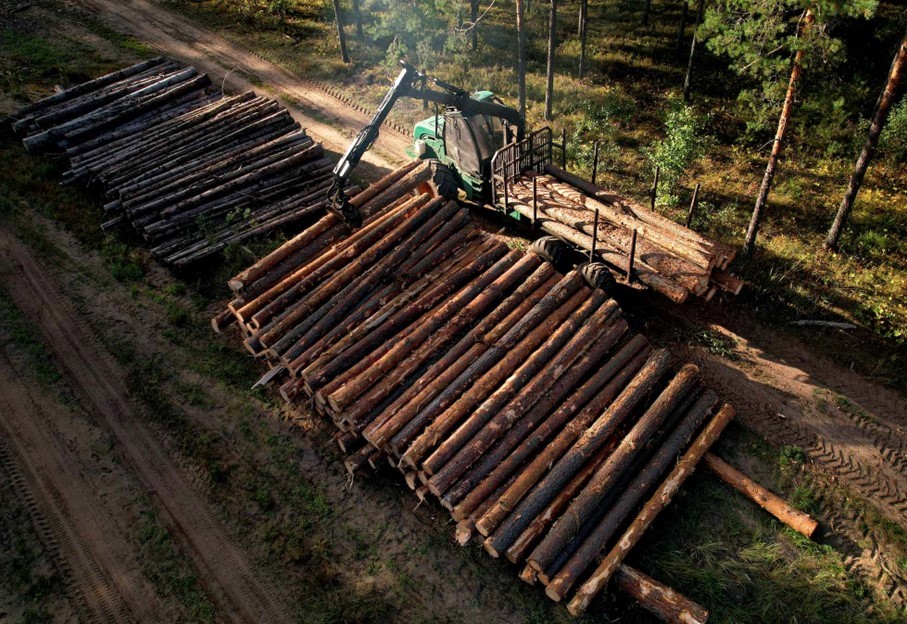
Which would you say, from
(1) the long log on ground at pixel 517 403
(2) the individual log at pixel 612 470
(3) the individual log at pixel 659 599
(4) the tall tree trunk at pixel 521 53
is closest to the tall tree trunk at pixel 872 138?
(2) the individual log at pixel 612 470

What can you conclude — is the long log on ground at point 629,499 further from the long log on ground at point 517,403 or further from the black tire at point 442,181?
the black tire at point 442,181

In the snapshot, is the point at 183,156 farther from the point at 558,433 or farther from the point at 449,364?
the point at 558,433

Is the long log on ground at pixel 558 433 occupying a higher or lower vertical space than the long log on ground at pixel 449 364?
lower

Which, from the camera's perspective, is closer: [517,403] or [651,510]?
[651,510]

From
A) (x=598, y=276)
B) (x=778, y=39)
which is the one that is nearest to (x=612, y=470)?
(x=598, y=276)

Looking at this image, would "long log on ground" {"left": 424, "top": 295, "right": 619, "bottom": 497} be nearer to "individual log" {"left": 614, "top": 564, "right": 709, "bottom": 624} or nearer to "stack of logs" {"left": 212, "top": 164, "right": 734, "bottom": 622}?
"stack of logs" {"left": 212, "top": 164, "right": 734, "bottom": 622}
